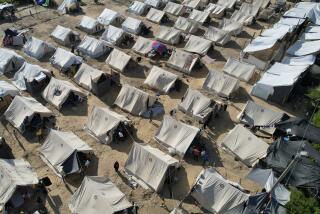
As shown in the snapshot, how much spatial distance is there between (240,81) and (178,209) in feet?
61.6

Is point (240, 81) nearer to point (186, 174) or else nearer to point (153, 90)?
point (153, 90)

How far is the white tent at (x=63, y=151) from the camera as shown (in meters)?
25.7

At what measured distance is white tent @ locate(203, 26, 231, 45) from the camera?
4256 cm

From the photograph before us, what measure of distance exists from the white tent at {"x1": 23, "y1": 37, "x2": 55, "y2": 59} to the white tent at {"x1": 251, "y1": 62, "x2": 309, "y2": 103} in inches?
973

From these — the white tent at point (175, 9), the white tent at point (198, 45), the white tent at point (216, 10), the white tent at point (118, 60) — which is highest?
the white tent at point (216, 10)

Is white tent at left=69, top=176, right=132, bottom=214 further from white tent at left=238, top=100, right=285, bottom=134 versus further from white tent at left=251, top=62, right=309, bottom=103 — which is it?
white tent at left=251, top=62, right=309, bottom=103

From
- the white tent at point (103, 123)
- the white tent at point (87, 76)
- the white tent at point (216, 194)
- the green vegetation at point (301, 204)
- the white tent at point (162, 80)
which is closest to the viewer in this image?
the green vegetation at point (301, 204)

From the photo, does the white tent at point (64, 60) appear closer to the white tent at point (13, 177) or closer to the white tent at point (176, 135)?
the white tent at point (13, 177)

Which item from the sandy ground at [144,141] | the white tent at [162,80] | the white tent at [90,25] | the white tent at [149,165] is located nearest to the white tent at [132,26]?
the white tent at [90,25]

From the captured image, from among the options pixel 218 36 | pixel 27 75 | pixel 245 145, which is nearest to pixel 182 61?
pixel 218 36

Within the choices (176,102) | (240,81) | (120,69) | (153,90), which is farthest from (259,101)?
(120,69)

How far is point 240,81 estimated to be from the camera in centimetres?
3631

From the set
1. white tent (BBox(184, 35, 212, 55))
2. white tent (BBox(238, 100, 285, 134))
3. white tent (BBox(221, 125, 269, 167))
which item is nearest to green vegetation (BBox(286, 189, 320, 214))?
white tent (BBox(221, 125, 269, 167))

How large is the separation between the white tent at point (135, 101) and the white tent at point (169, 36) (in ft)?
42.1
